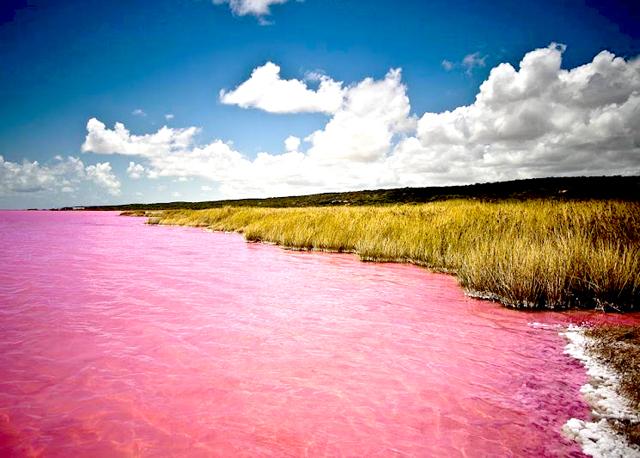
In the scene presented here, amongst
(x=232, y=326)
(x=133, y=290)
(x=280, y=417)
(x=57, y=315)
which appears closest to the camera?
(x=280, y=417)

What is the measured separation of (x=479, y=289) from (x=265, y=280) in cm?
406

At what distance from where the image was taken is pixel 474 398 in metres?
3.10

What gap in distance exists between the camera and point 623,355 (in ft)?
11.7

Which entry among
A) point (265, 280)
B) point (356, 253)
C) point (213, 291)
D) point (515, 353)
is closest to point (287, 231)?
point (356, 253)

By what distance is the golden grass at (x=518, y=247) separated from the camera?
557 cm

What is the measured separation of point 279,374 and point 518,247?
479 centimetres

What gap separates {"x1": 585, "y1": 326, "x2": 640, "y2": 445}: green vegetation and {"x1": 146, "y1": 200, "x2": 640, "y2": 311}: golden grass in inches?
51.7

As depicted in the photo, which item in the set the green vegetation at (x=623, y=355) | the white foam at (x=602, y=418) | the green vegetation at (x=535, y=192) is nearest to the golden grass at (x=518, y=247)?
the green vegetation at (x=623, y=355)

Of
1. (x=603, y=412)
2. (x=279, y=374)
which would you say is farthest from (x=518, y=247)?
(x=279, y=374)

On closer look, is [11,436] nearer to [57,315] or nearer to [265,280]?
[57,315]

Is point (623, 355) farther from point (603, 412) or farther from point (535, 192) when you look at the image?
point (535, 192)

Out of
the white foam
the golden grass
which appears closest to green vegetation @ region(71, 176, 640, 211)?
the golden grass

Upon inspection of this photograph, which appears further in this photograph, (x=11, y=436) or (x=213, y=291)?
(x=213, y=291)

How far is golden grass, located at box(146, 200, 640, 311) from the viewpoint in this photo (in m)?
5.57
